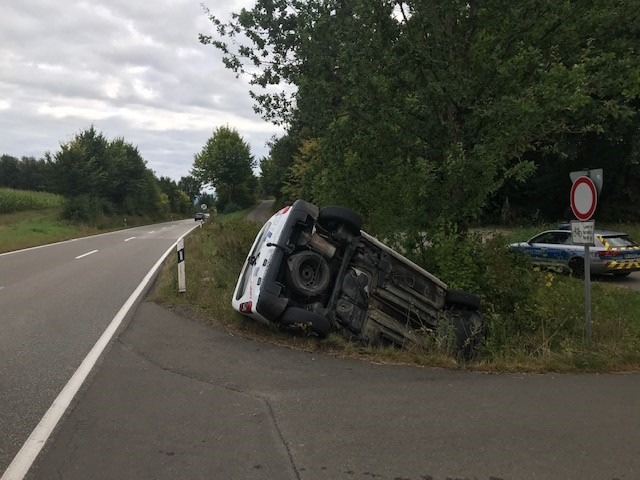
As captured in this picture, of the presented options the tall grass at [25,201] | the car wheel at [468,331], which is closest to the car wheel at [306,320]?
the car wheel at [468,331]

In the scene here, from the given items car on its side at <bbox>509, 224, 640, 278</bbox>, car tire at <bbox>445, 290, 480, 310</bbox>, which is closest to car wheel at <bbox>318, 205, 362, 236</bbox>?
car tire at <bbox>445, 290, 480, 310</bbox>

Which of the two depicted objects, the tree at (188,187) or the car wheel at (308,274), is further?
the tree at (188,187)

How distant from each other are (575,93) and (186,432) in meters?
6.24

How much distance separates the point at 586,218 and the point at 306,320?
3.88 meters

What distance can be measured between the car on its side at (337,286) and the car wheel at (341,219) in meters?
0.01

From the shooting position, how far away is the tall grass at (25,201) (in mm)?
43812

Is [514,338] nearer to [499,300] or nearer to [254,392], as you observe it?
[499,300]

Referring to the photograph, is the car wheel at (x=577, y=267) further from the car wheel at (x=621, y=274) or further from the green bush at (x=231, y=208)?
the green bush at (x=231, y=208)

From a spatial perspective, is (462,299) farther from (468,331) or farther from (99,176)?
(99,176)

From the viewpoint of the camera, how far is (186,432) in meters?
3.86

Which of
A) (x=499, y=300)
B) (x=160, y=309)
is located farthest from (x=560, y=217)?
(x=160, y=309)

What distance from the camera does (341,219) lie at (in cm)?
648

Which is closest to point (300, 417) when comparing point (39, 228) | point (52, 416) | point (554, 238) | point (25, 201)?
point (52, 416)

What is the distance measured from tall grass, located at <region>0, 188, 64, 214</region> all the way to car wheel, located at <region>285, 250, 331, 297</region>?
44911 mm
